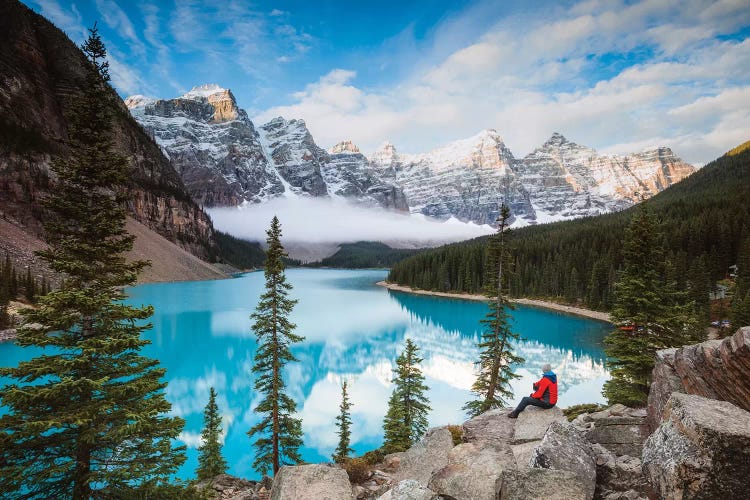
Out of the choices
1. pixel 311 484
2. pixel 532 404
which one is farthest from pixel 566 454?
pixel 532 404

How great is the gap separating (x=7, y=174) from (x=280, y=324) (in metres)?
126

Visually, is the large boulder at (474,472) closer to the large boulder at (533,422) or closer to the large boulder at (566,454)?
the large boulder at (566,454)

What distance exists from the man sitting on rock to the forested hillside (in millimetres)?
37099

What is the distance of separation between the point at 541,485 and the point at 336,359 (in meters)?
42.1

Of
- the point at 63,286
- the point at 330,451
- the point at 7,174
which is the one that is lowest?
the point at 330,451

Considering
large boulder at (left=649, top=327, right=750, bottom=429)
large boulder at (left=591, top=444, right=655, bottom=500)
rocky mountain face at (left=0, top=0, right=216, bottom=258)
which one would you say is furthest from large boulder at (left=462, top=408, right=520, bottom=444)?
rocky mountain face at (left=0, top=0, right=216, bottom=258)

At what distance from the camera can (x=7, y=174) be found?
9775 centimetres

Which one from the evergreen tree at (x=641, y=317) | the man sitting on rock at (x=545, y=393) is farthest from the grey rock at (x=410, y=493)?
the evergreen tree at (x=641, y=317)

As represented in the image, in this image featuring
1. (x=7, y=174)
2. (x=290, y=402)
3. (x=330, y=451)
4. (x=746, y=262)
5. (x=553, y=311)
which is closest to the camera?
(x=290, y=402)

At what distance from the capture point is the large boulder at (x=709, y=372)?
6309mm

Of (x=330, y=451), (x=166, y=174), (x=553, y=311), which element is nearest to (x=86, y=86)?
(x=330, y=451)

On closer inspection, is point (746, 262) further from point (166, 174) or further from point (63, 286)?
point (166, 174)

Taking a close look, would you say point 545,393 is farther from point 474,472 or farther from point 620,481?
point 620,481

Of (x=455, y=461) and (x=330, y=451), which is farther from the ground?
(x=455, y=461)
